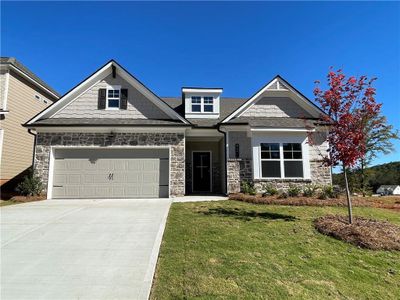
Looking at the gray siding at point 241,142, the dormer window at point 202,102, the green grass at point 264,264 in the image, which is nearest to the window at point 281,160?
the gray siding at point 241,142

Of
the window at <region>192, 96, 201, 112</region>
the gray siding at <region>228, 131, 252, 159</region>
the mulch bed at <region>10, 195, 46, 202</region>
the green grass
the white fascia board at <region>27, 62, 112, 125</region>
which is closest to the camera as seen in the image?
the green grass

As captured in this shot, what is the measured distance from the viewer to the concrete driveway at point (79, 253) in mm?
4270

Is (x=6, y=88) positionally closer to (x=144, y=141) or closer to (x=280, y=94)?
(x=144, y=141)

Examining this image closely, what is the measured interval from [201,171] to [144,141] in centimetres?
462

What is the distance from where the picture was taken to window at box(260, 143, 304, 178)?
13844 millimetres

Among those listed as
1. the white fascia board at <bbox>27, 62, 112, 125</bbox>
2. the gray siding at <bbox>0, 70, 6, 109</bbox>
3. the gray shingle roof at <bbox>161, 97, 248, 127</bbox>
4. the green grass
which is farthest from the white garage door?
the green grass

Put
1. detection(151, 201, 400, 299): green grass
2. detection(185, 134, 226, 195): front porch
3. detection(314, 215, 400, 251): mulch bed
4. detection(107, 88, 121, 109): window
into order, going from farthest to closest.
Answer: detection(185, 134, 226, 195): front porch < detection(107, 88, 121, 109): window < detection(314, 215, 400, 251): mulch bed < detection(151, 201, 400, 299): green grass

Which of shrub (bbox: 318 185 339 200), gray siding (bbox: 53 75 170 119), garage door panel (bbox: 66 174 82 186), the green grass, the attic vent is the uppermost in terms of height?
the attic vent

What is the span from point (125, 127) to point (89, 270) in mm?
9193

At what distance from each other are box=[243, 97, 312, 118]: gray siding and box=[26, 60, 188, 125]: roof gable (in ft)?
14.4

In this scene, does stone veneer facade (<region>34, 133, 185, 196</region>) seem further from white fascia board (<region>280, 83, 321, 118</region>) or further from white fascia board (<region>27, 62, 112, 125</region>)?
white fascia board (<region>280, 83, 321, 118</region>)

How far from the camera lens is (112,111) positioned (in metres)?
14.3

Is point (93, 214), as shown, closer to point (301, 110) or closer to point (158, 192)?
point (158, 192)

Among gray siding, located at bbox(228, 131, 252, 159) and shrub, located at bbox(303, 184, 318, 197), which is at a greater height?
gray siding, located at bbox(228, 131, 252, 159)
